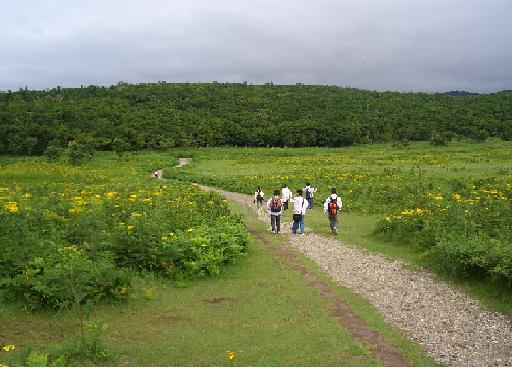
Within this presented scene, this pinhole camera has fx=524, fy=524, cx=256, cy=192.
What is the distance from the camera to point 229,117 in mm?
111250

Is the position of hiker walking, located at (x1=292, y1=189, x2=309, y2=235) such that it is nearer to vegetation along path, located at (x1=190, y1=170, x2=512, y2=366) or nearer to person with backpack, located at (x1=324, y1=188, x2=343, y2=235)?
person with backpack, located at (x1=324, y1=188, x2=343, y2=235)

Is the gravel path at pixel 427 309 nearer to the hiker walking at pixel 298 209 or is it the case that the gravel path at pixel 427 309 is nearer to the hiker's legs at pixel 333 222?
the hiker walking at pixel 298 209

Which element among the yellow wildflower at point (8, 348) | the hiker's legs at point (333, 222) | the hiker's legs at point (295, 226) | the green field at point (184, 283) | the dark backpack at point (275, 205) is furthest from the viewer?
the hiker's legs at point (333, 222)

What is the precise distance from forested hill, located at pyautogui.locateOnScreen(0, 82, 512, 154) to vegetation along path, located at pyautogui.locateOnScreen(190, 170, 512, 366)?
68.0 m

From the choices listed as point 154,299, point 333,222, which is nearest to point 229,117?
point 333,222

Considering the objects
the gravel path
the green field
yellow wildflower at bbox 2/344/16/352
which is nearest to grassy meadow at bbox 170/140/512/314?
the green field

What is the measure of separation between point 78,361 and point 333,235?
1256 cm

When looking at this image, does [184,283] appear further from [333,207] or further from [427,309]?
[333,207]

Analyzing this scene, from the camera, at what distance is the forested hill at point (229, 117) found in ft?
287

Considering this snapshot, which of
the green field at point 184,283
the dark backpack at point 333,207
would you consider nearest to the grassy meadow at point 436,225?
the green field at point 184,283

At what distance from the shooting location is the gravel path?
8117mm

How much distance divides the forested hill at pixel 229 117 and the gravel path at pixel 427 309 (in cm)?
6782

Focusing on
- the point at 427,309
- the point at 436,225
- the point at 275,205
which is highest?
the point at 275,205

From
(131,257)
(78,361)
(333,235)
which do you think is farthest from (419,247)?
(78,361)
